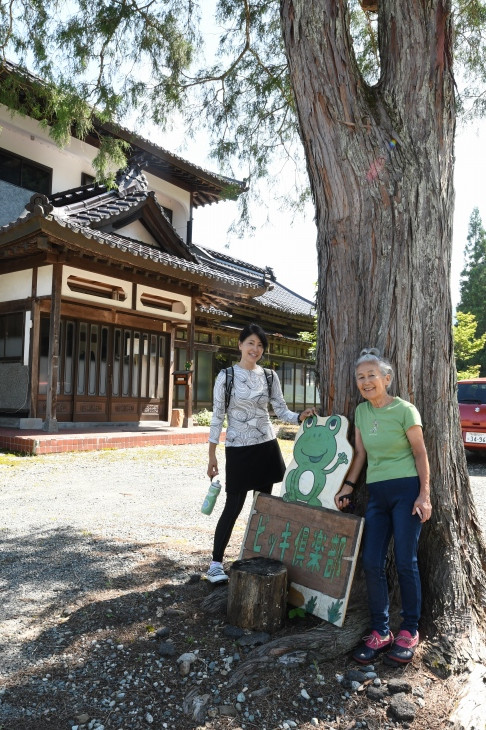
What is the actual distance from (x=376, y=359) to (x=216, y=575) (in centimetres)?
170

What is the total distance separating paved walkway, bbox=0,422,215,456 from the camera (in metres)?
8.78

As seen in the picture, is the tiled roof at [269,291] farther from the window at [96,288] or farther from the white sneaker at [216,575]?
the white sneaker at [216,575]

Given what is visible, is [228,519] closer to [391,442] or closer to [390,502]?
[390,502]

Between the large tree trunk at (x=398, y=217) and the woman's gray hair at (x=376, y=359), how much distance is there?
0.49 feet

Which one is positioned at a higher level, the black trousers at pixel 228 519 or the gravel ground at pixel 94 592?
the black trousers at pixel 228 519

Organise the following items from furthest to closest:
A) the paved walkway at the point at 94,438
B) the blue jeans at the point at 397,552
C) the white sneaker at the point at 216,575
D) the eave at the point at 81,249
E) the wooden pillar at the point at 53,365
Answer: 1. the wooden pillar at the point at 53,365
2. the eave at the point at 81,249
3. the paved walkway at the point at 94,438
4. the white sneaker at the point at 216,575
5. the blue jeans at the point at 397,552

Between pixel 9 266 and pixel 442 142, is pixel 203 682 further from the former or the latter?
pixel 9 266

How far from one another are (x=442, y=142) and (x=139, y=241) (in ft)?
32.8

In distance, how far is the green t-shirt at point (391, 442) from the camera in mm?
2711

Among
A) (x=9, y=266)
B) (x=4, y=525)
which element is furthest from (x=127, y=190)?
(x=4, y=525)

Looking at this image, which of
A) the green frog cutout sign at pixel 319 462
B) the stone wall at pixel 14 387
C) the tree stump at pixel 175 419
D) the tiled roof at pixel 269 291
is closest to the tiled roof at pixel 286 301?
the tiled roof at pixel 269 291

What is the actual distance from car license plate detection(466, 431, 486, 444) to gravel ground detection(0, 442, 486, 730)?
2413mm

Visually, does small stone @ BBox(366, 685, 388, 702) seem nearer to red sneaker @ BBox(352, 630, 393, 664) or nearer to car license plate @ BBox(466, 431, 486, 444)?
red sneaker @ BBox(352, 630, 393, 664)

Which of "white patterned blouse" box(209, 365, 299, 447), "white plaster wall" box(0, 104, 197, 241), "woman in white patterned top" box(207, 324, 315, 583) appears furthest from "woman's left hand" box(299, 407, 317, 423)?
"white plaster wall" box(0, 104, 197, 241)
